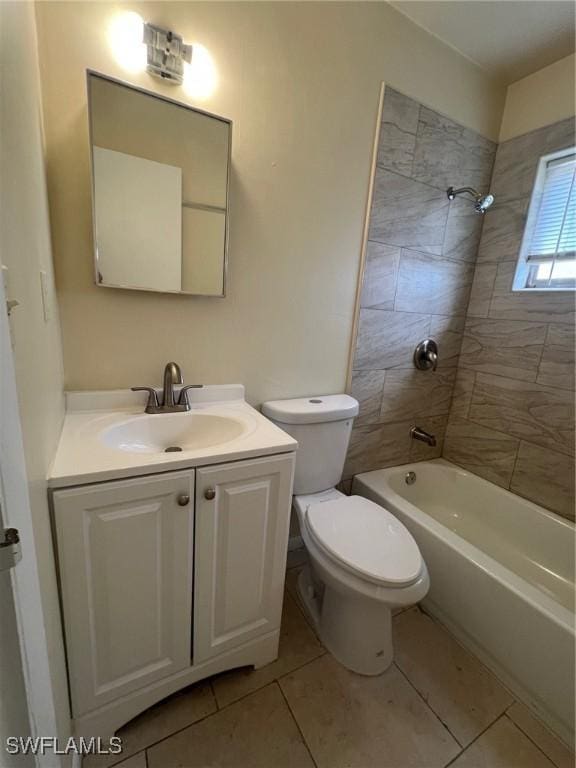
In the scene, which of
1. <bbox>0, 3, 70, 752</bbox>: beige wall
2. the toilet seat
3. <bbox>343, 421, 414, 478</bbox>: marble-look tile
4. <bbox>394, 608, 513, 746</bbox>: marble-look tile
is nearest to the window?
<bbox>343, 421, 414, 478</bbox>: marble-look tile

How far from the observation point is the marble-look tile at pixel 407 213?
1.48 metres

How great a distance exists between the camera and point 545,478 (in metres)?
1.64

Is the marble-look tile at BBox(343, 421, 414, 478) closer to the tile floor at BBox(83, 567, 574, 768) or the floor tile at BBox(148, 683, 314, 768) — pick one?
the tile floor at BBox(83, 567, 574, 768)

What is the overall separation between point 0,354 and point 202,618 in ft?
3.07

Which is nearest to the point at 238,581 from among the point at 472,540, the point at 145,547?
the point at 145,547

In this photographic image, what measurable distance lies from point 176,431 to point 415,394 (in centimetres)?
133

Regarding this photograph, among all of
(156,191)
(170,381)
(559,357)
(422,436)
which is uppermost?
(156,191)

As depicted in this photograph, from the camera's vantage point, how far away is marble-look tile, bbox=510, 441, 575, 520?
156 centimetres

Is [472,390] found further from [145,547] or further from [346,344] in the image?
[145,547]

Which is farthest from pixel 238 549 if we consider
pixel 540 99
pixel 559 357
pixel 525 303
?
pixel 540 99

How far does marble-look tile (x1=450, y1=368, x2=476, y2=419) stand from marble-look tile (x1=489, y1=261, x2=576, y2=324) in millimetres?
362

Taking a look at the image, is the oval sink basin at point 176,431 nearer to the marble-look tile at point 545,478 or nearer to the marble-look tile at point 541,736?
the marble-look tile at point 541,736

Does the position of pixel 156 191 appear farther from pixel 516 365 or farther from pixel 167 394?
pixel 516 365

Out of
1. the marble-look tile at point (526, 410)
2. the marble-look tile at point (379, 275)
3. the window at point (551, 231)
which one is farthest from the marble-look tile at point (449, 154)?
the marble-look tile at point (526, 410)
